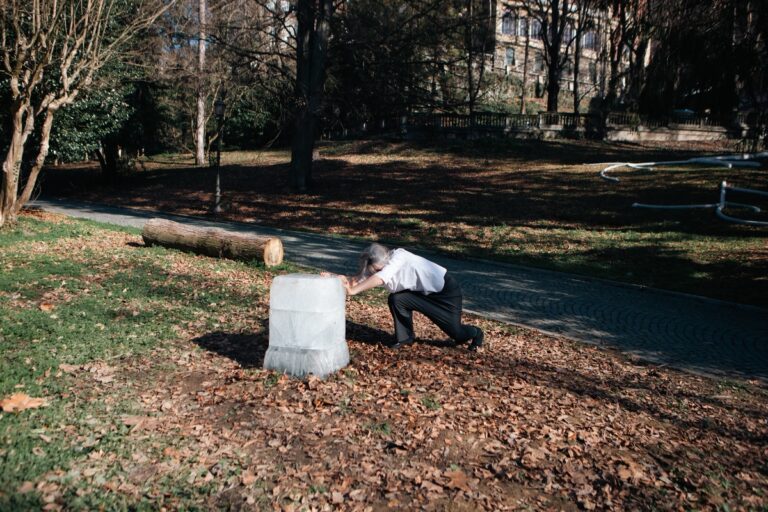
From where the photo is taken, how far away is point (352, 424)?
5.23 meters

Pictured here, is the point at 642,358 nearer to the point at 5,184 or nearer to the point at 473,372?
the point at 473,372

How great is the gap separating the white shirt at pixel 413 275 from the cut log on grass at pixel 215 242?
5.22 meters

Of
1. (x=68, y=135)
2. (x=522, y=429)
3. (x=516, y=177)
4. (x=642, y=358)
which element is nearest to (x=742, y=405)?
(x=642, y=358)

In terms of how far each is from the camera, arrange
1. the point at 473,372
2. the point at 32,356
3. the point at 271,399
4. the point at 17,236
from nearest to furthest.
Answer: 1. the point at 271,399
2. the point at 32,356
3. the point at 473,372
4. the point at 17,236

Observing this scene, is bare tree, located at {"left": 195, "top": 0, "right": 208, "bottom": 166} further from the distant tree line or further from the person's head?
the person's head

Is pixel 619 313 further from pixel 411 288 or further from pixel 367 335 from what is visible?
pixel 411 288

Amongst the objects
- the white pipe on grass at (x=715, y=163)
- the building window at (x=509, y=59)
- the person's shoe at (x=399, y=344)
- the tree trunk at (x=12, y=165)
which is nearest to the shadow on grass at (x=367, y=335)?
the person's shoe at (x=399, y=344)

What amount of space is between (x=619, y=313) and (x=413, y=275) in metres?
4.68

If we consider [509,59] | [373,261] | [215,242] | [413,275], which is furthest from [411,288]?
[509,59]

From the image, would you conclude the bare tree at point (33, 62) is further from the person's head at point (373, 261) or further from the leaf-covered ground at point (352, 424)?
the person's head at point (373, 261)

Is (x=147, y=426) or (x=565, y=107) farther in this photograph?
(x=565, y=107)

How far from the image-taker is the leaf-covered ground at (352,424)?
4.27m

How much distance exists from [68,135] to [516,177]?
52.7 ft

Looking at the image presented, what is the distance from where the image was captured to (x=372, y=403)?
5648 mm
